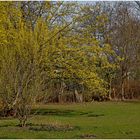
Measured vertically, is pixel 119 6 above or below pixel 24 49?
above

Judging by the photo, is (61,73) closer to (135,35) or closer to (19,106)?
(19,106)

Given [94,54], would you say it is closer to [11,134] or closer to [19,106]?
[19,106]

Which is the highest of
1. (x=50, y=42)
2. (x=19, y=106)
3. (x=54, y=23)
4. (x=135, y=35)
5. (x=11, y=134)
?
(x=135, y=35)

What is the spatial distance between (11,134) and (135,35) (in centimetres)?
4119

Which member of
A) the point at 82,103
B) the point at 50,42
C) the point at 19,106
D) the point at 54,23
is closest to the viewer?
the point at 19,106

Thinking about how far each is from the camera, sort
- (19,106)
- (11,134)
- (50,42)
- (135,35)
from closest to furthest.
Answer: (11,134), (19,106), (50,42), (135,35)

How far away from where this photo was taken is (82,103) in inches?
1716

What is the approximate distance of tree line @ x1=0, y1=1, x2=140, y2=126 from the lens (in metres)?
15.2

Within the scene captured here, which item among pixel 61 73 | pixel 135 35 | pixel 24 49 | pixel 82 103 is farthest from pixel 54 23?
pixel 135 35

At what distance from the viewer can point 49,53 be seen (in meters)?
23.0

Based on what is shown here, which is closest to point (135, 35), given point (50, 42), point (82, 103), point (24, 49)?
point (82, 103)

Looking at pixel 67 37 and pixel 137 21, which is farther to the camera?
pixel 137 21

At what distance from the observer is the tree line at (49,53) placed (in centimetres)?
1516

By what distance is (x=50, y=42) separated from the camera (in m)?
22.2
